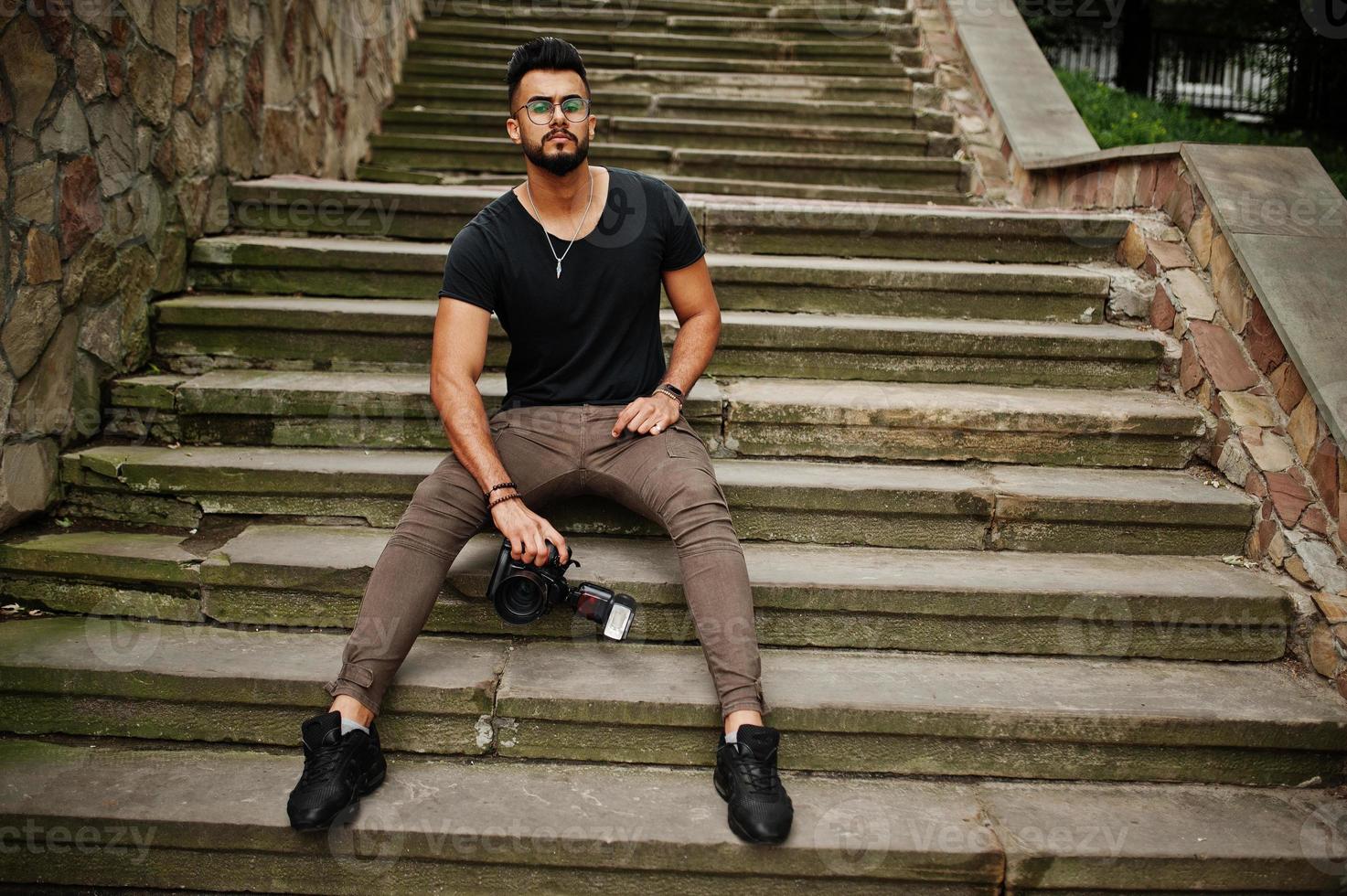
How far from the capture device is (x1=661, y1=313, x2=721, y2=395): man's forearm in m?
2.55

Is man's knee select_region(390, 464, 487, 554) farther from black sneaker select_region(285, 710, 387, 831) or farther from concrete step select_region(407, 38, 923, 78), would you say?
concrete step select_region(407, 38, 923, 78)

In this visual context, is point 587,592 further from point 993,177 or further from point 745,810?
point 993,177

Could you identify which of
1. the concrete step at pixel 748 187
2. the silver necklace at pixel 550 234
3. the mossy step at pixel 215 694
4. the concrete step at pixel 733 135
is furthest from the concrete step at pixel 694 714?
the concrete step at pixel 733 135

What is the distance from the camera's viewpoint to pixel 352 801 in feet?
6.57

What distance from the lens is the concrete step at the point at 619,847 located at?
1974 mm

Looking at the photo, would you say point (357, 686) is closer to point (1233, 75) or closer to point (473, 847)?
point (473, 847)

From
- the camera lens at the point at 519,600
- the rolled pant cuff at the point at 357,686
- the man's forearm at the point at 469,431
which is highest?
the man's forearm at the point at 469,431

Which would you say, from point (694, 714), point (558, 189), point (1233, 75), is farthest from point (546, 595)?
point (1233, 75)

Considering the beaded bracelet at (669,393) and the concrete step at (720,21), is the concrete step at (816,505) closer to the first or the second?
the beaded bracelet at (669,393)

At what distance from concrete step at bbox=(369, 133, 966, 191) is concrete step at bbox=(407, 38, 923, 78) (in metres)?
1.05

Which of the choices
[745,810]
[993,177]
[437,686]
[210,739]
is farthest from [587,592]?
[993,177]

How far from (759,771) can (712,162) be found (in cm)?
353

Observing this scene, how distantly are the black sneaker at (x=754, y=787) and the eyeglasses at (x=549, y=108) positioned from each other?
1556 mm

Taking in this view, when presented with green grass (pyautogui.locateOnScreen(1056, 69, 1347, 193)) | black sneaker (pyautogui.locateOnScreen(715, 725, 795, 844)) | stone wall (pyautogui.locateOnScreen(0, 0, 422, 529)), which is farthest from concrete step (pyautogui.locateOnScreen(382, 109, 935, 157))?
black sneaker (pyautogui.locateOnScreen(715, 725, 795, 844))
